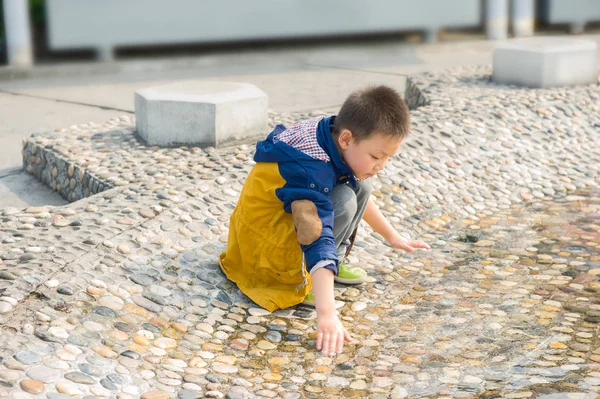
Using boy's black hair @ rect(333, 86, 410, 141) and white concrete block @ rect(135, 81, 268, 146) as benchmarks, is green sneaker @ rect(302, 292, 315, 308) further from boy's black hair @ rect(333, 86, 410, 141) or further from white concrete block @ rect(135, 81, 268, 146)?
white concrete block @ rect(135, 81, 268, 146)

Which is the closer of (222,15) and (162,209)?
(162,209)

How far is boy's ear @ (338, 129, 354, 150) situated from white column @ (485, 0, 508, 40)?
7273 mm

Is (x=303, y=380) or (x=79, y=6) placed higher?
(x=79, y=6)

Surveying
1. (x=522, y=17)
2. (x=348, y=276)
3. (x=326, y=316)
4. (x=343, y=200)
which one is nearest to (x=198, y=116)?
(x=348, y=276)

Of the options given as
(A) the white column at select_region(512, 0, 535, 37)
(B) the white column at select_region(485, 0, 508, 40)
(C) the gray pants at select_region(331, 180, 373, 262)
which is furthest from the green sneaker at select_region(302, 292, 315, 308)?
(A) the white column at select_region(512, 0, 535, 37)

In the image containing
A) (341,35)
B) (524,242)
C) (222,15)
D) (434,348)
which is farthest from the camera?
(341,35)

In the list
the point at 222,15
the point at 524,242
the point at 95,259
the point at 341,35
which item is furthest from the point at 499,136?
the point at 341,35

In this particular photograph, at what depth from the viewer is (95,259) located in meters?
3.29

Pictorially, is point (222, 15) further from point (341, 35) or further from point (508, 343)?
point (508, 343)

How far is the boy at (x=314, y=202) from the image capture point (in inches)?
113

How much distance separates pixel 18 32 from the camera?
Answer: 794cm

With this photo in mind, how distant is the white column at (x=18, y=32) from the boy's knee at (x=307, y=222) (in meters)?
5.77

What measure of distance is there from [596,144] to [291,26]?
4.38 metres

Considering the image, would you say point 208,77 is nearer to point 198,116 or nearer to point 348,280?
point 198,116
